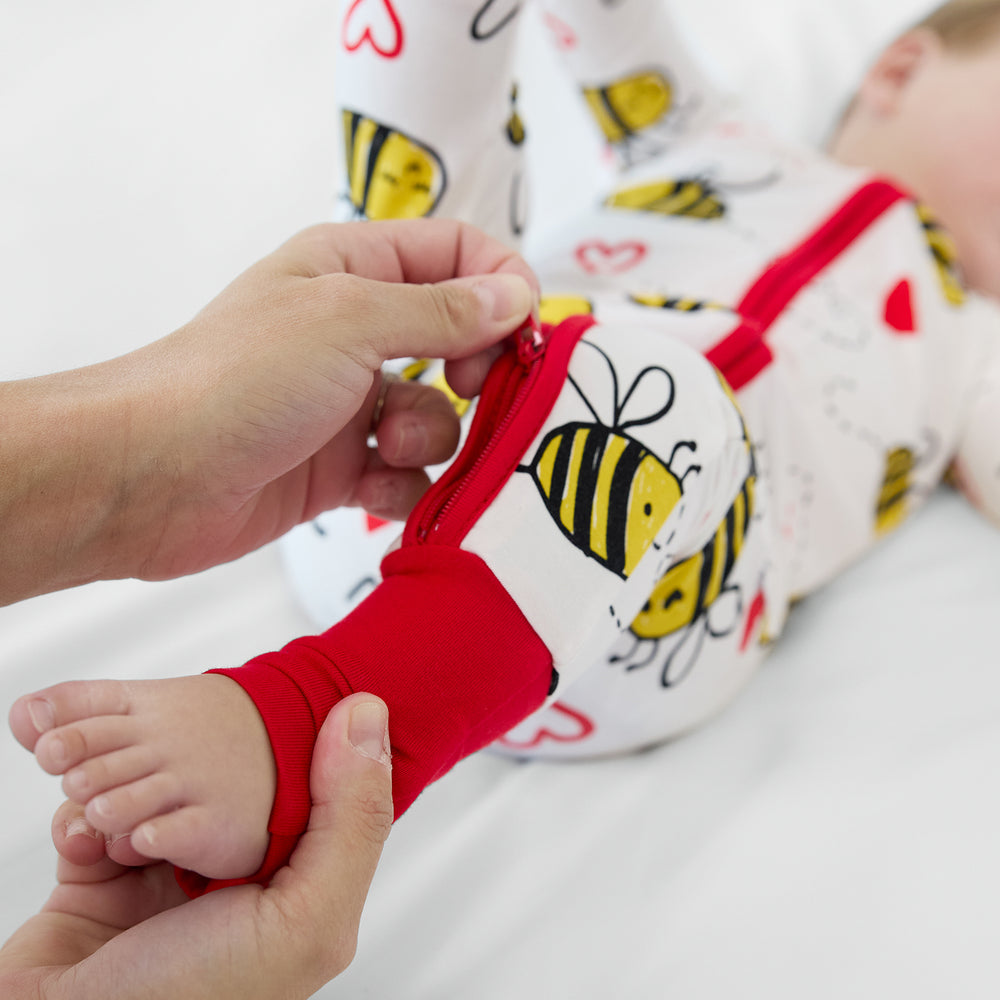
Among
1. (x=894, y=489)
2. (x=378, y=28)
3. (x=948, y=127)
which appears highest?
(x=378, y=28)

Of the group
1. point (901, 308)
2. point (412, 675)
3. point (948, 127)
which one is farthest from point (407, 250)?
point (948, 127)

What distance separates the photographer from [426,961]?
66 cm

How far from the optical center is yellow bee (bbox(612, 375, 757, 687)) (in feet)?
2.29

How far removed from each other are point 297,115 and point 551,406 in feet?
2.43

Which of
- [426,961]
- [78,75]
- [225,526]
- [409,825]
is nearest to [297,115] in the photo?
[78,75]

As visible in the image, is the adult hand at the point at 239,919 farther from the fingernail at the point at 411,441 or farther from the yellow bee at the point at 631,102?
the yellow bee at the point at 631,102

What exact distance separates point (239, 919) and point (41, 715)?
13 centimetres

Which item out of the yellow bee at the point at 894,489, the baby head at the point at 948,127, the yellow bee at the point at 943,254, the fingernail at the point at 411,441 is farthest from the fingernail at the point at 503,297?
the baby head at the point at 948,127

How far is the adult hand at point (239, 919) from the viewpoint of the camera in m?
0.44

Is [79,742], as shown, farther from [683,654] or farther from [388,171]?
[388,171]

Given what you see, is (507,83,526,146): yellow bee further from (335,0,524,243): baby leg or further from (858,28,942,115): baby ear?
(858,28,942,115): baby ear

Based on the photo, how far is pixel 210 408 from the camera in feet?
1.77

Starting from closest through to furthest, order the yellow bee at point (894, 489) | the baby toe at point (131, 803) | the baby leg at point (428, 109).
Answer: the baby toe at point (131, 803), the baby leg at point (428, 109), the yellow bee at point (894, 489)

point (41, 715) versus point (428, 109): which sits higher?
point (428, 109)
